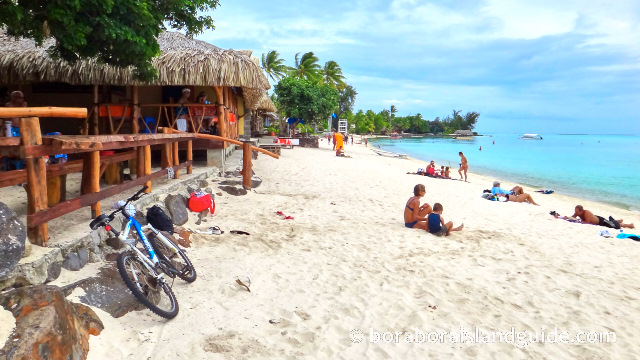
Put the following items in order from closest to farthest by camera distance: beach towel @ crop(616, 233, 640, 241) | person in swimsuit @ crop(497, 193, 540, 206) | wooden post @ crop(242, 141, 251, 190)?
beach towel @ crop(616, 233, 640, 241), wooden post @ crop(242, 141, 251, 190), person in swimsuit @ crop(497, 193, 540, 206)

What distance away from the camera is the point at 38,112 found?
314 cm

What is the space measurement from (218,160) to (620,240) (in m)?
8.17

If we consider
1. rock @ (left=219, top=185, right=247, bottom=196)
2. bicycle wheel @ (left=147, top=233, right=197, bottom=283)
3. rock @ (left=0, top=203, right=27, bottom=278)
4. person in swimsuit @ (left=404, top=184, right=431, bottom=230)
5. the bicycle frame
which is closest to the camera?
rock @ (left=0, top=203, right=27, bottom=278)

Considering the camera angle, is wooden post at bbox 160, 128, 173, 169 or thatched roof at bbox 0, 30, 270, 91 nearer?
wooden post at bbox 160, 128, 173, 169

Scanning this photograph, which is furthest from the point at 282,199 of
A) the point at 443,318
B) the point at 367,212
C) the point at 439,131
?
the point at 439,131

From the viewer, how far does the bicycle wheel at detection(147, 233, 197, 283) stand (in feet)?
12.8

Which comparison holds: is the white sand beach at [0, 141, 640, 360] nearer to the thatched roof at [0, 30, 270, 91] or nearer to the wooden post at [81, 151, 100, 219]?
the wooden post at [81, 151, 100, 219]

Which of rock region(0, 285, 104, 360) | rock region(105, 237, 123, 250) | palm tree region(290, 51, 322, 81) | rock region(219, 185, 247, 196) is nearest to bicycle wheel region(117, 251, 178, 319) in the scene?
rock region(0, 285, 104, 360)

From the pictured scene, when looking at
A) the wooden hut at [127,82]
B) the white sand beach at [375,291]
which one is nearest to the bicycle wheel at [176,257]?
the white sand beach at [375,291]

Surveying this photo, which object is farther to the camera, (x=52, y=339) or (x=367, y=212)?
(x=367, y=212)

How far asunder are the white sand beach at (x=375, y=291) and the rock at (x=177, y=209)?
24 cm

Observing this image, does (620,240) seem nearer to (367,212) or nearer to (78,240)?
(367,212)

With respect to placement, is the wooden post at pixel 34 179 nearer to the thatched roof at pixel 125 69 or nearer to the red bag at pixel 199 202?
the red bag at pixel 199 202

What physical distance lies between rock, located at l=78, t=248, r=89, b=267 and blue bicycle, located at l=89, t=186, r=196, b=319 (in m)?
0.51
